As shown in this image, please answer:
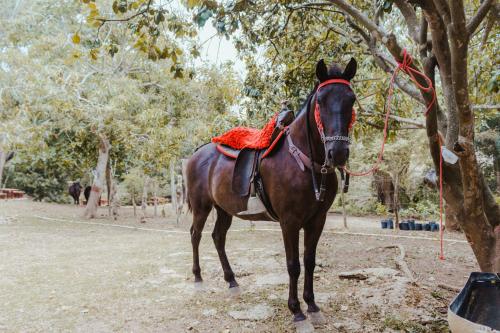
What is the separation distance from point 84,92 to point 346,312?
11.5 meters


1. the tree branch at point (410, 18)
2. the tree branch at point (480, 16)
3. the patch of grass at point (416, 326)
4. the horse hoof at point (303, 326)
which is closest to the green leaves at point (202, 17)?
the tree branch at point (410, 18)

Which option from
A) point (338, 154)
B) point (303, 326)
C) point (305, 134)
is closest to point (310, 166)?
point (305, 134)

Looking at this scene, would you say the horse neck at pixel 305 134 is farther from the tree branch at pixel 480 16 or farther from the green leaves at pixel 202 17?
the tree branch at pixel 480 16

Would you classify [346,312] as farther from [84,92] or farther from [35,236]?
[84,92]

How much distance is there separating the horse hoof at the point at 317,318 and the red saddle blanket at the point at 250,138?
171 cm

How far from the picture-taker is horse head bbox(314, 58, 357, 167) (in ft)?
9.44

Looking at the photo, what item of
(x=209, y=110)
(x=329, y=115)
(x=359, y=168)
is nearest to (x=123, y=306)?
(x=329, y=115)

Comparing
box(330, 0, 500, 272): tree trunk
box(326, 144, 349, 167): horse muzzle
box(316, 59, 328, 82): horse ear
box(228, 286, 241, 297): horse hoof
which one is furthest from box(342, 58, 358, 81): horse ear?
box(228, 286, 241, 297): horse hoof

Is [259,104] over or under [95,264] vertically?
over

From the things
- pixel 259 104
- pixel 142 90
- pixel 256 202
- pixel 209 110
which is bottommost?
pixel 256 202

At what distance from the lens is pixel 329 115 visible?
300 cm

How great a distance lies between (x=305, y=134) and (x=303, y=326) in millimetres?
1742

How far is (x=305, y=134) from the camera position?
3.47 m

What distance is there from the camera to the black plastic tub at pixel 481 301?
271cm
